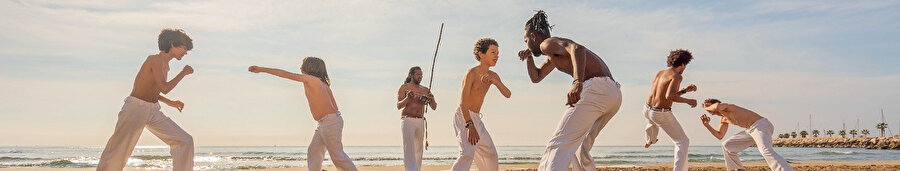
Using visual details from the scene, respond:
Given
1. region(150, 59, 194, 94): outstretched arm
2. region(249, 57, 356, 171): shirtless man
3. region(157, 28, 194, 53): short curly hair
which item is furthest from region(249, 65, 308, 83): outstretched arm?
region(157, 28, 194, 53): short curly hair

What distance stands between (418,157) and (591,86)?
416 centimetres

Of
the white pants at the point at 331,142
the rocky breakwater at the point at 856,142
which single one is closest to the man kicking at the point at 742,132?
the white pants at the point at 331,142

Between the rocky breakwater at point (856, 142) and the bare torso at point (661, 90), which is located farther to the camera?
the rocky breakwater at point (856, 142)

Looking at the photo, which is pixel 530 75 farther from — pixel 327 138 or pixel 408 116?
pixel 408 116

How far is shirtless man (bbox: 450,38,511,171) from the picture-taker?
6547 mm

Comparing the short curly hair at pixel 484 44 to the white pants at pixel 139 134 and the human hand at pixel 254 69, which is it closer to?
the human hand at pixel 254 69

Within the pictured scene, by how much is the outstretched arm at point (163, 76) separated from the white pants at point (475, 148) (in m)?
2.29

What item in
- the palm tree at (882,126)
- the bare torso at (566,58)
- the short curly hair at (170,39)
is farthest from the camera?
the palm tree at (882,126)

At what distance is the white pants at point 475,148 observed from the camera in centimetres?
656

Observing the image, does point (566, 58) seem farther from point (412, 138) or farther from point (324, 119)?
point (412, 138)

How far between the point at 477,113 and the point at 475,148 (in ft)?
1.01

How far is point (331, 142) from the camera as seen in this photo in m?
6.48

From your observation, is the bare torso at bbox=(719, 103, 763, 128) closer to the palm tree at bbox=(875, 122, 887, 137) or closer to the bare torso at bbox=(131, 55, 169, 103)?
the bare torso at bbox=(131, 55, 169, 103)

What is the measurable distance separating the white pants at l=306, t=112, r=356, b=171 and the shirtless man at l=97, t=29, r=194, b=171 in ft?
3.43
